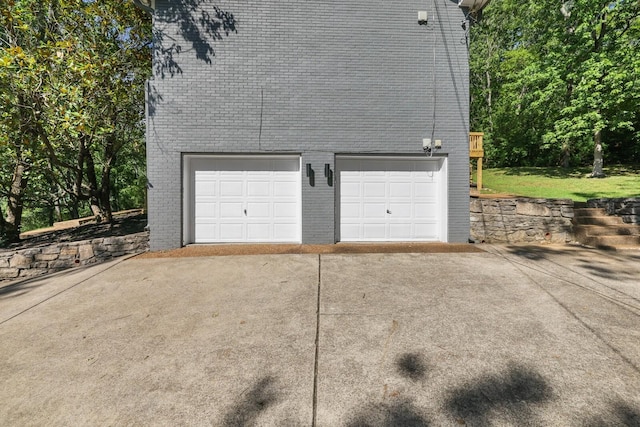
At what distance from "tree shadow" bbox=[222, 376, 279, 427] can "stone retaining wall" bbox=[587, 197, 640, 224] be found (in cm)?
954

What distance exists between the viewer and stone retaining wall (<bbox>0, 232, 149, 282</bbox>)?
586 cm

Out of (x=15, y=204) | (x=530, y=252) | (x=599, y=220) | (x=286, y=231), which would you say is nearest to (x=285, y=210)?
(x=286, y=231)

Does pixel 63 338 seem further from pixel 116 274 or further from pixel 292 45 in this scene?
pixel 292 45

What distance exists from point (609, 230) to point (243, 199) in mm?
9150

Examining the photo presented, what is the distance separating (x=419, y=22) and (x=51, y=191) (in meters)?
19.7

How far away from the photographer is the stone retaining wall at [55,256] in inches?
231

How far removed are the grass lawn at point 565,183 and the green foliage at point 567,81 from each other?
1.82 m

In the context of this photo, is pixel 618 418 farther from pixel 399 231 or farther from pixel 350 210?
pixel 350 210

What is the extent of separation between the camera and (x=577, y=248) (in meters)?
6.88

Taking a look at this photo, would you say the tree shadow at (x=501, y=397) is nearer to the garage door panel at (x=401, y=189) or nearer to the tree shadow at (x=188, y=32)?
the garage door panel at (x=401, y=189)

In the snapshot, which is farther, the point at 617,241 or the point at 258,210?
the point at 258,210

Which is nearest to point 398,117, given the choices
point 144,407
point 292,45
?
point 292,45

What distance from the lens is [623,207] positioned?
7.42m

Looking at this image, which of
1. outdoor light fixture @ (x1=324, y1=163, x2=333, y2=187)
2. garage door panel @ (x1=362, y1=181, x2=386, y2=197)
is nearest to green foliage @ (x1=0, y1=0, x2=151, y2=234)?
outdoor light fixture @ (x1=324, y1=163, x2=333, y2=187)
